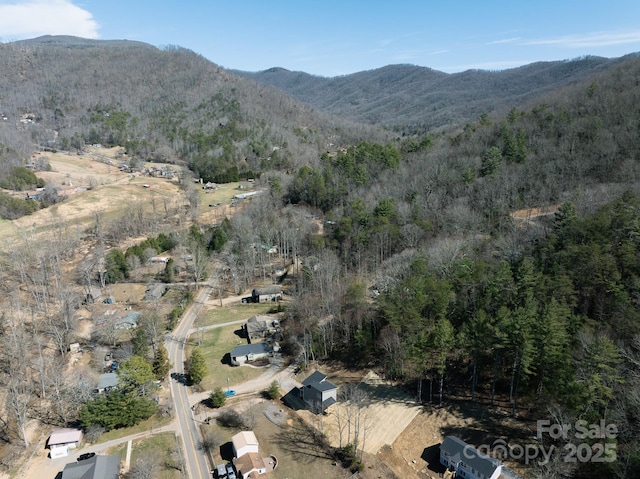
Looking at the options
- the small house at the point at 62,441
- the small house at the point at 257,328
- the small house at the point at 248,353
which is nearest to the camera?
the small house at the point at 62,441

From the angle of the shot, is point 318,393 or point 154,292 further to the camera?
point 154,292

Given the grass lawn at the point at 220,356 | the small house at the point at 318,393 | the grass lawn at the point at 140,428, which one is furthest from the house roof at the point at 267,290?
the grass lawn at the point at 140,428

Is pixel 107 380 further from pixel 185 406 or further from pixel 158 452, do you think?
pixel 158 452

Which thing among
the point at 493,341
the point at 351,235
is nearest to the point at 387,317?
the point at 493,341

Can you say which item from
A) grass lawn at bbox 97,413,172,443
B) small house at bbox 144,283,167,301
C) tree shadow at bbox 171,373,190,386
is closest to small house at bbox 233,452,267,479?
grass lawn at bbox 97,413,172,443

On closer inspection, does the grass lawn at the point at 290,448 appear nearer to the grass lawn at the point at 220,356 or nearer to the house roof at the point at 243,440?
the house roof at the point at 243,440

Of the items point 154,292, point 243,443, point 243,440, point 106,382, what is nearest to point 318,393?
point 243,440

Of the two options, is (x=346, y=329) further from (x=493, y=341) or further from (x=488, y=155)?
(x=488, y=155)
